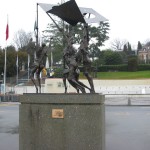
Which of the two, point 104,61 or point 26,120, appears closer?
point 26,120

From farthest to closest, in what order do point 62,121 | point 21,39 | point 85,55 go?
point 21,39, point 85,55, point 62,121

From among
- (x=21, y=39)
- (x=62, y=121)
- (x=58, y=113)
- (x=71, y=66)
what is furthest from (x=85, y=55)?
(x=21, y=39)

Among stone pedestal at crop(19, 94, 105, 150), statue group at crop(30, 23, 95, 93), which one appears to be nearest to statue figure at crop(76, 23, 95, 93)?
statue group at crop(30, 23, 95, 93)

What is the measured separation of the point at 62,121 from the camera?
817 cm

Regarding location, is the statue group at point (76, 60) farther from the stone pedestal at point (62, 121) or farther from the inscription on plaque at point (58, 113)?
the inscription on plaque at point (58, 113)

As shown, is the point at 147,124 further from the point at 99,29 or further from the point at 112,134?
the point at 99,29

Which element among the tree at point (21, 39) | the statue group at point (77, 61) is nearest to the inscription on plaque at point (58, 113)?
the statue group at point (77, 61)

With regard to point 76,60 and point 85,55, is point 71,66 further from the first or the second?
point 85,55

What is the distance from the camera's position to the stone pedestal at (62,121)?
8047mm

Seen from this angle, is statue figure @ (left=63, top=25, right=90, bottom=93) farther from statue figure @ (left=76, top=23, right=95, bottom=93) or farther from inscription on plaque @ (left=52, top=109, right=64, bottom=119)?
inscription on plaque @ (left=52, top=109, right=64, bottom=119)

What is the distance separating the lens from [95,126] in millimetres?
8039

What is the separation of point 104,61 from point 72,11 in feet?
213

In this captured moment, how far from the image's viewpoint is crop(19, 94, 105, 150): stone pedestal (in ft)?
26.4

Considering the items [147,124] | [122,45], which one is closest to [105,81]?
[147,124]
